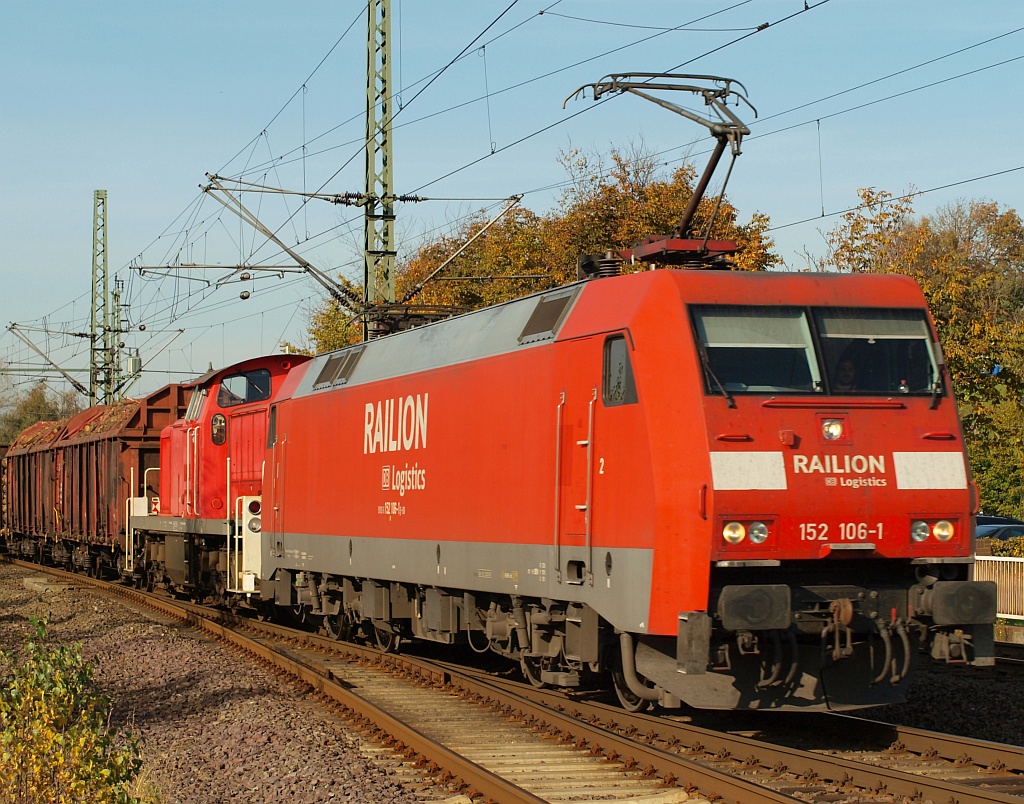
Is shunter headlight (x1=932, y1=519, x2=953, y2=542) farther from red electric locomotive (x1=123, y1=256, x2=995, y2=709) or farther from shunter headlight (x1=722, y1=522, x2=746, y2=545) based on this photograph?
shunter headlight (x1=722, y1=522, x2=746, y2=545)

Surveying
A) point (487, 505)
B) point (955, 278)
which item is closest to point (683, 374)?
point (487, 505)

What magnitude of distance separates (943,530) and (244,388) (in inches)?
590

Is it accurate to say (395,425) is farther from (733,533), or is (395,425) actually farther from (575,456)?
(733,533)

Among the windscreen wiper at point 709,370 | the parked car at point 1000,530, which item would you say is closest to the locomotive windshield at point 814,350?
the windscreen wiper at point 709,370

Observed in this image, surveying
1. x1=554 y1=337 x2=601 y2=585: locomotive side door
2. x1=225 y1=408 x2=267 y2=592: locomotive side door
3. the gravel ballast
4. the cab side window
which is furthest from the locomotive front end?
x1=225 y1=408 x2=267 y2=592: locomotive side door

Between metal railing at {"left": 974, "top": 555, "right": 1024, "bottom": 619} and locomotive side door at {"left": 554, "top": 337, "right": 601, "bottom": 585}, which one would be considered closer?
locomotive side door at {"left": 554, "top": 337, "right": 601, "bottom": 585}

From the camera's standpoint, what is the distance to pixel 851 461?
30.1 ft

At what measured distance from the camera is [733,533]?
28.8ft

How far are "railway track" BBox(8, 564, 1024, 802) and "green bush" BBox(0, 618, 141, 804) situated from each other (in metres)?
2.40

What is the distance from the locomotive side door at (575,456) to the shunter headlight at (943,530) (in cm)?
253

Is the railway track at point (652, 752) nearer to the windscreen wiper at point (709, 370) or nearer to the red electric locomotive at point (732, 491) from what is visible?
the red electric locomotive at point (732, 491)

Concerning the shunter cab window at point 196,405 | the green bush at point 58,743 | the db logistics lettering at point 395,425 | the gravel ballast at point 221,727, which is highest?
the shunter cab window at point 196,405

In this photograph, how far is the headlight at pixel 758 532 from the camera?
348 inches

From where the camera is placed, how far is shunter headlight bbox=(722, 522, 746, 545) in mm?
8766
